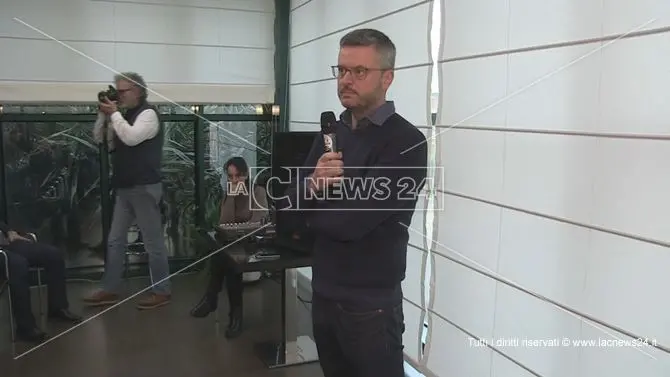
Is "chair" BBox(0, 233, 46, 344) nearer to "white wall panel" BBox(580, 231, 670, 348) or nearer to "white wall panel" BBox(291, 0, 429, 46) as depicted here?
"white wall panel" BBox(291, 0, 429, 46)

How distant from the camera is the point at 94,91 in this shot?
226cm

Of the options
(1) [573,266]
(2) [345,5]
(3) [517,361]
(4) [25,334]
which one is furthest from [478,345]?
(4) [25,334]

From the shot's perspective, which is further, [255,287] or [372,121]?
[255,287]

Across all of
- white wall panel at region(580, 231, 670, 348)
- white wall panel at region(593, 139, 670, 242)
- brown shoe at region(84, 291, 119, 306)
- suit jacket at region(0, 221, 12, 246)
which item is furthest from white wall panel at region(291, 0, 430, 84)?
suit jacket at region(0, 221, 12, 246)

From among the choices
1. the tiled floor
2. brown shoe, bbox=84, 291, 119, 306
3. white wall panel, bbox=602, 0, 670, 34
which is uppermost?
white wall panel, bbox=602, 0, 670, 34

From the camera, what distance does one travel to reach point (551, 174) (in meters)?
1.36

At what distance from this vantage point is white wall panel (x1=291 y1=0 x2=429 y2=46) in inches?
86.4

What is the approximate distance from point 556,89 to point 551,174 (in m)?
0.21

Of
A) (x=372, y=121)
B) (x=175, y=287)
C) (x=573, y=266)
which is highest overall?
(x=372, y=121)

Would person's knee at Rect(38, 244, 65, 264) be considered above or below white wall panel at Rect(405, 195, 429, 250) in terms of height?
below

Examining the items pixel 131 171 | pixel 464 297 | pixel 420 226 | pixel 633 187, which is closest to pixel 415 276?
pixel 420 226

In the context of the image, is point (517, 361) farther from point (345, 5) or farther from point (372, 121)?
point (345, 5)

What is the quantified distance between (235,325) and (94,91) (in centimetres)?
115

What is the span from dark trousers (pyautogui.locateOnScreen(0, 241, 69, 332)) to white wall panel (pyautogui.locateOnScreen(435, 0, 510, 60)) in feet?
5.66
